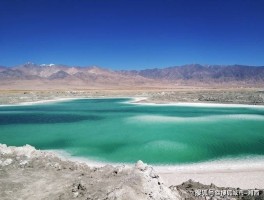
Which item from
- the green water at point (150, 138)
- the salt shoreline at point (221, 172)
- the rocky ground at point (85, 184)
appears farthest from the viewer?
the green water at point (150, 138)

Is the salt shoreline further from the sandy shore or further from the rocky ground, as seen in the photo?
the rocky ground

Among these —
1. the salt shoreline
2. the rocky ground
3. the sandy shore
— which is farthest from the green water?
the rocky ground

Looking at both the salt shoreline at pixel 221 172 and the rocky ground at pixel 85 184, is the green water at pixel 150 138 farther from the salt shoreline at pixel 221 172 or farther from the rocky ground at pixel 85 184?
the rocky ground at pixel 85 184

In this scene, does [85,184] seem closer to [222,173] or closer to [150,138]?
[222,173]

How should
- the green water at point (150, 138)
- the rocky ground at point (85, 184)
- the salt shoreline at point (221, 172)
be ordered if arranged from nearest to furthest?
the rocky ground at point (85, 184), the salt shoreline at point (221, 172), the green water at point (150, 138)

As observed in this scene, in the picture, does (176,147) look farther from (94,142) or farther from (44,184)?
(44,184)

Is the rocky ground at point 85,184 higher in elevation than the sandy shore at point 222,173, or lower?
higher

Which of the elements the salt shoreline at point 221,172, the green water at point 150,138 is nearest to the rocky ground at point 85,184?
the salt shoreline at point 221,172

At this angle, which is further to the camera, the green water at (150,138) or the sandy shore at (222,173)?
the green water at (150,138)

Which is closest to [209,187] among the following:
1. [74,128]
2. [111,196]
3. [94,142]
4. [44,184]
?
[111,196]
